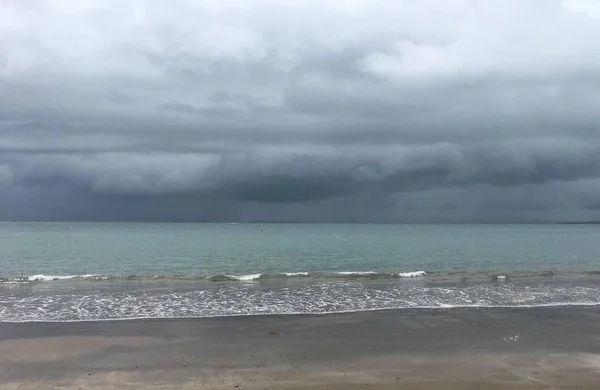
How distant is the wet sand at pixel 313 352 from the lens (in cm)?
1162

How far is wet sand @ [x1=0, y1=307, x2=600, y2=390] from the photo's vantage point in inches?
458

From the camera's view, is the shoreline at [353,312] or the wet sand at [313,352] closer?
the wet sand at [313,352]

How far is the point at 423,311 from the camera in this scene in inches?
794

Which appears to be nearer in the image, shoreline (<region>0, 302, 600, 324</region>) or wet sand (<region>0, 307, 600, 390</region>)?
wet sand (<region>0, 307, 600, 390</region>)

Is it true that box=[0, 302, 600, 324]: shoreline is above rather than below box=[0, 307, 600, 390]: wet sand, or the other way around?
below

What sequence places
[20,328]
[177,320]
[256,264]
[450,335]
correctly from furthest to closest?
[256,264]
[177,320]
[20,328]
[450,335]

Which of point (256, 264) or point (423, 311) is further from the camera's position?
point (256, 264)

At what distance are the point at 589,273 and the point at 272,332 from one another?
29791mm

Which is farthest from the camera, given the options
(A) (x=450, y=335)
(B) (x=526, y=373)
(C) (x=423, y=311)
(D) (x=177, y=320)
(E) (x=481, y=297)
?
(E) (x=481, y=297)

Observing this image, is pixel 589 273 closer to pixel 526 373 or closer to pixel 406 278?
pixel 406 278

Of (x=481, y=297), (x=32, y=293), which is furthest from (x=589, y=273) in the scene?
(x=32, y=293)

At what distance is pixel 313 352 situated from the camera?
14.1 meters

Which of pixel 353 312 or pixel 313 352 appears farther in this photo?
pixel 353 312

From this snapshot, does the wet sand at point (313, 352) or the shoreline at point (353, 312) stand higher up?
the wet sand at point (313, 352)
